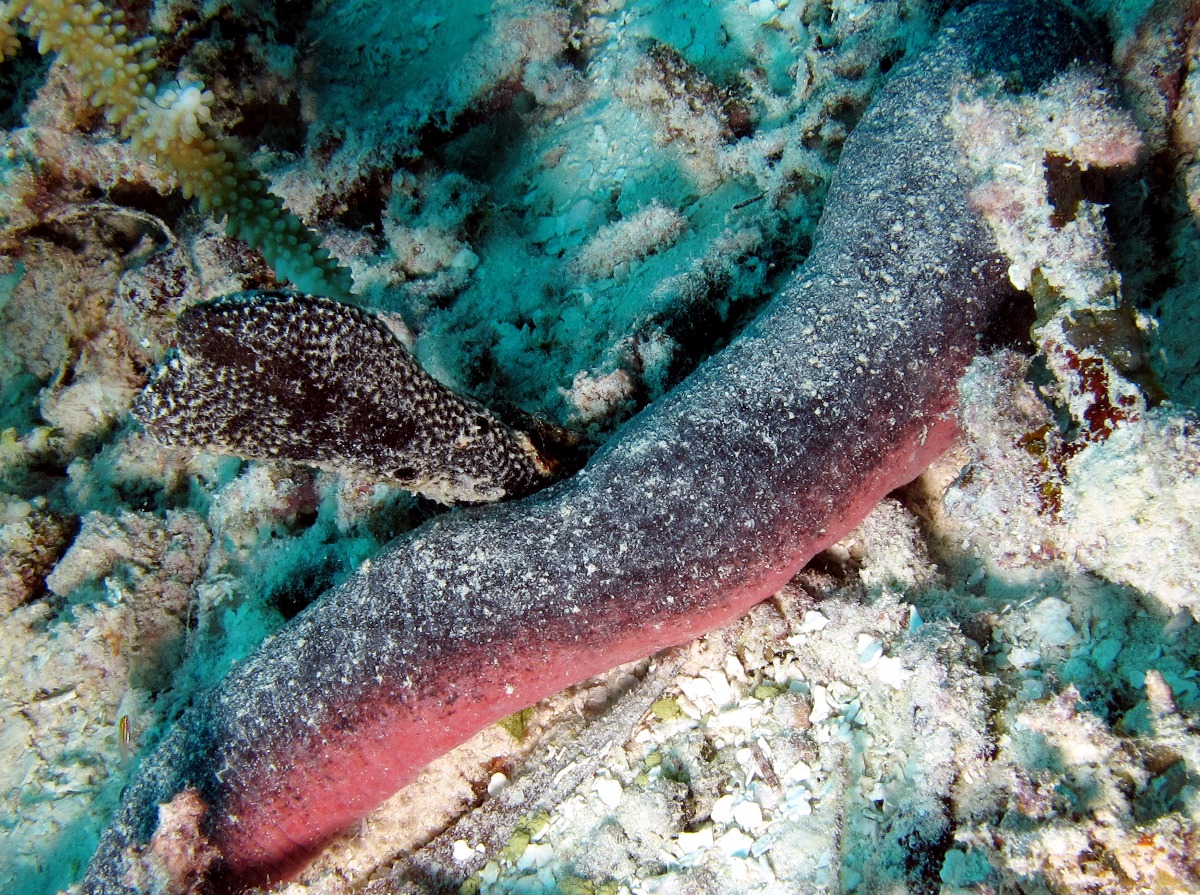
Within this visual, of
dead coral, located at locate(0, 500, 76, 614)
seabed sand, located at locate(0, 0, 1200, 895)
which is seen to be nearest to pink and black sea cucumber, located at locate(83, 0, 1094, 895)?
seabed sand, located at locate(0, 0, 1200, 895)

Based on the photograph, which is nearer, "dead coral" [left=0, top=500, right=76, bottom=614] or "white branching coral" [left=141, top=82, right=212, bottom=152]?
"white branching coral" [left=141, top=82, right=212, bottom=152]

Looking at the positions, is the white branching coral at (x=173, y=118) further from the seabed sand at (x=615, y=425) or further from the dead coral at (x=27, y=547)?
the dead coral at (x=27, y=547)

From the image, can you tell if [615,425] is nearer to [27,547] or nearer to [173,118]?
[173,118]

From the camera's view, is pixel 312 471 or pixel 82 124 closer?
pixel 312 471

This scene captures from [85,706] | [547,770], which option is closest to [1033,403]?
[547,770]

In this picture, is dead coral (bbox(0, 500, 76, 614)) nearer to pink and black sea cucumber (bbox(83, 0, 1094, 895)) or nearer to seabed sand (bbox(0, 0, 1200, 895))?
seabed sand (bbox(0, 0, 1200, 895))

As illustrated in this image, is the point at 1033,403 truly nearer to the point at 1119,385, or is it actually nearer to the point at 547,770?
the point at 1119,385

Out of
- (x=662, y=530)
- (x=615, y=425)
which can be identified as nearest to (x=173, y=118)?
(x=615, y=425)

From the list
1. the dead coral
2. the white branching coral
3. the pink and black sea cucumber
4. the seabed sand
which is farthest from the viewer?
the dead coral
